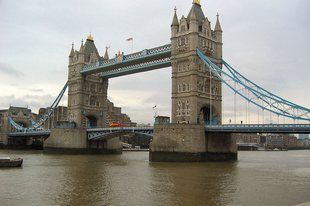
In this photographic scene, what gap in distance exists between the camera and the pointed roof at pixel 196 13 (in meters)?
53.3

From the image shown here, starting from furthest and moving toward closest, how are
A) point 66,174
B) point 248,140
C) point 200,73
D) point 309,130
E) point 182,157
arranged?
1. point 248,140
2. point 200,73
3. point 182,157
4. point 309,130
5. point 66,174

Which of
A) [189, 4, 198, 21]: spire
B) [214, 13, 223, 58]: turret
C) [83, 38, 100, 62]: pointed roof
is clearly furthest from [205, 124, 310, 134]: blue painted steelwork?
[83, 38, 100, 62]: pointed roof

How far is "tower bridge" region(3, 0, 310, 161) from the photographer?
47.4 meters

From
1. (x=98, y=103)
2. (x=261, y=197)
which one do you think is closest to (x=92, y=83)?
(x=98, y=103)

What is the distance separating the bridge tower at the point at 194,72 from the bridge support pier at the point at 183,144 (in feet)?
11.5

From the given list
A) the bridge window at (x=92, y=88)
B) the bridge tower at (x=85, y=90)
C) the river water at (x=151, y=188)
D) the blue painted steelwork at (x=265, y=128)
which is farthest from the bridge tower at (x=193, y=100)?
the bridge window at (x=92, y=88)

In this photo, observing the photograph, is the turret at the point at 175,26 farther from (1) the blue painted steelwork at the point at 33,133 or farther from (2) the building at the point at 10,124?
(2) the building at the point at 10,124

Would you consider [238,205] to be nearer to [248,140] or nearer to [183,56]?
[183,56]

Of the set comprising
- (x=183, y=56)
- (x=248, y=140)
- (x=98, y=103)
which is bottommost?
(x=248, y=140)

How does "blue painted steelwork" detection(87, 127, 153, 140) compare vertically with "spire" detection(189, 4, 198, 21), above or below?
below

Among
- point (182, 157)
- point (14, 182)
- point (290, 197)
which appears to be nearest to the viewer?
point (290, 197)

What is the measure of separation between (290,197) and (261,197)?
6.61ft

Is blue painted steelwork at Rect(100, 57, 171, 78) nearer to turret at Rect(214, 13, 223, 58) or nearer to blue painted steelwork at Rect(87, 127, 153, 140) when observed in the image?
turret at Rect(214, 13, 223, 58)

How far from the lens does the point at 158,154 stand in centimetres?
4859
